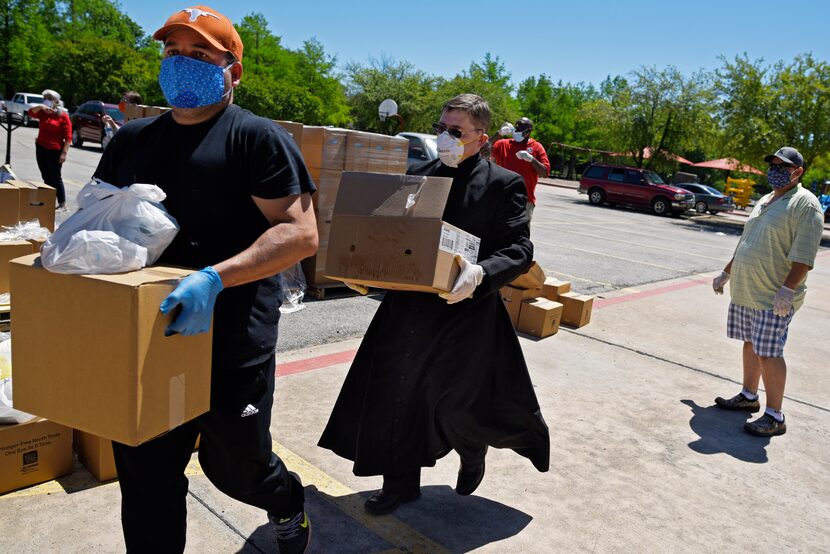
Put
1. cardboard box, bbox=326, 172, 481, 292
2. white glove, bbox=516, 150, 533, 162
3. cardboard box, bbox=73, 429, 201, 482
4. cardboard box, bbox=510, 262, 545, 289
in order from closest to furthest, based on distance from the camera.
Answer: cardboard box, bbox=326, 172, 481, 292 → cardboard box, bbox=73, 429, 201, 482 → cardboard box, bbox=510, 262, 545, 289 → white glove, bbox=516, 150, 533, 162

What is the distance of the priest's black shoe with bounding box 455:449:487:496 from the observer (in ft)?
10.7

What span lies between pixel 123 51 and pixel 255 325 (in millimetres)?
43193

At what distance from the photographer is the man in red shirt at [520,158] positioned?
A: 7.56 m

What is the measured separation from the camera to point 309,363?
16.6 ft

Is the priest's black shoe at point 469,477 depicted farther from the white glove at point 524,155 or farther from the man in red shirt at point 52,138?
the man in red shirt at point 52,138

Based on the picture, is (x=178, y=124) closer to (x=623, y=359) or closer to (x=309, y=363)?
(x=309, y=363)

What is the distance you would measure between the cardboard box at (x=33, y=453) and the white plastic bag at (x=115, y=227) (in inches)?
A: 57.9

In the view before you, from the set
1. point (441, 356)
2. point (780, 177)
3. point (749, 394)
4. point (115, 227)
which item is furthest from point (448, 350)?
point (749, 394)

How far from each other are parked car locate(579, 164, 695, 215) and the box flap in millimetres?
25068

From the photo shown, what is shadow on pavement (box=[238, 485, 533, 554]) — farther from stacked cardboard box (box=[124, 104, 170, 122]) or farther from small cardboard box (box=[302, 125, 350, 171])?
stacked cardboard box (box=[124, 104, 170, 122])

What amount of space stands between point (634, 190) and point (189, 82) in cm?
2658

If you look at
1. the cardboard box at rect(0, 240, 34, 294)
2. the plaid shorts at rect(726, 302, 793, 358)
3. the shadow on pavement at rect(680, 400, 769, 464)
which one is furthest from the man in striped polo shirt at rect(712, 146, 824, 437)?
the cardboard box at rect(0, 240, 34, 294)

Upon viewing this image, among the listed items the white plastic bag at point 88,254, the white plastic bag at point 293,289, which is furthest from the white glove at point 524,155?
the white plastic bag at point 88,254

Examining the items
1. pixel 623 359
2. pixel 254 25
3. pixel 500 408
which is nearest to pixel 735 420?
pixel 623 359
